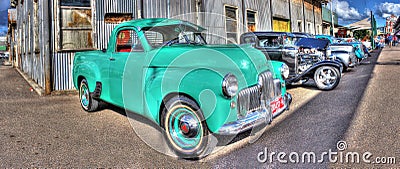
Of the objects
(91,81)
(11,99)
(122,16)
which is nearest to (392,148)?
(91,81)

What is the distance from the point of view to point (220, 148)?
3662 mm

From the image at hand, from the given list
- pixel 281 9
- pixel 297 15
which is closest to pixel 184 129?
pixel 281 9

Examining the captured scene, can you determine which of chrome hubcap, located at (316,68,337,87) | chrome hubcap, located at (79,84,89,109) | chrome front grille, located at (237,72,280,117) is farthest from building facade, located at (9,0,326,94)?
chrome hubcap, located at (316,68,337,87)

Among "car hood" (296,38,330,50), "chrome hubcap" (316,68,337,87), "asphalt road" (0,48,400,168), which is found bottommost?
"asphalt road" (0,48,400,168)

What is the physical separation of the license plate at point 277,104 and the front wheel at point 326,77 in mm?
4075

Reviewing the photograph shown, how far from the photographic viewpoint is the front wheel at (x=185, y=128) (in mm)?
3242

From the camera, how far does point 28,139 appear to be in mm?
4215

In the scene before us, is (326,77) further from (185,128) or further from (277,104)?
(185,128)

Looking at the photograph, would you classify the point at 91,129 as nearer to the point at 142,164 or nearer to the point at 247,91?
the point at 142,164

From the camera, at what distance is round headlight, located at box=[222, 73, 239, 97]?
3.15 m

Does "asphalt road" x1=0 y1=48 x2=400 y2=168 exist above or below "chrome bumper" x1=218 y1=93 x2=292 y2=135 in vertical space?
below

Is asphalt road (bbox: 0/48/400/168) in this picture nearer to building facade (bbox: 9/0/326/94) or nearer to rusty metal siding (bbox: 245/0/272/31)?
building facade (bbox: 9/0/326/94)

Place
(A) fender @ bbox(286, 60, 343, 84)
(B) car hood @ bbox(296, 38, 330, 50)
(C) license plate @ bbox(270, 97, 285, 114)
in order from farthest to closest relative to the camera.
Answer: (B) car hood @ bbox(296, 38, 330, 50) → (A) fender @ bbox(286, 60, 343, 84) → (C) license plate @ bbox(270, 97, 285, 114)

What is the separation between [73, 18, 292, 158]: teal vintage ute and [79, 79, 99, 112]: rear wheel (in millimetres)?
1173
